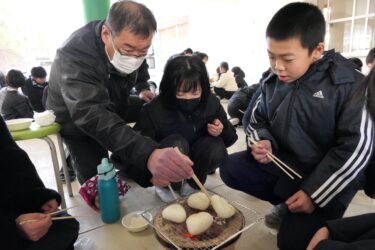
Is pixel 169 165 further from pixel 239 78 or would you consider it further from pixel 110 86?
A: pixel 239 78

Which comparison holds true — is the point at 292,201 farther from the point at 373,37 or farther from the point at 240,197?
the point at 373,37

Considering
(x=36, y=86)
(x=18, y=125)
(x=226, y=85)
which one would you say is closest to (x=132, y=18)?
(x=18, y=125)

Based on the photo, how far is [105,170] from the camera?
52.9 inches

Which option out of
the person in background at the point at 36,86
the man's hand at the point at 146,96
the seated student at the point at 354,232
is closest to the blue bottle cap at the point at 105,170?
the man's hand at the point at 146,96

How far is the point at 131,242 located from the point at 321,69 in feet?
3.87

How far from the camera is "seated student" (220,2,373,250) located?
106 cm

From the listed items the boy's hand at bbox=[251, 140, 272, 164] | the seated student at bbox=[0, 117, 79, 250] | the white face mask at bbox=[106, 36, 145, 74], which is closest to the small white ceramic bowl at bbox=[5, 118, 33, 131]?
the seated student at bbox=[0, 117, 79, 250]

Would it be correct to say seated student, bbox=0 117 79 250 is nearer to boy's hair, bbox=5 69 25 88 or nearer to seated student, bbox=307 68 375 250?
seated student, bbox=307 68 375 250

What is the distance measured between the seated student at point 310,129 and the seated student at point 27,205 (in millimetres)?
882

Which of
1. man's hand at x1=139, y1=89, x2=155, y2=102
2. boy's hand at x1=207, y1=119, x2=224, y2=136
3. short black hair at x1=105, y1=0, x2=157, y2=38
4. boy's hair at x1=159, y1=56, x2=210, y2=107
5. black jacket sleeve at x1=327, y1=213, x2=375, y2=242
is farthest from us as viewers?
man's hand at x1=139, y1=89, x2=155, y2=102

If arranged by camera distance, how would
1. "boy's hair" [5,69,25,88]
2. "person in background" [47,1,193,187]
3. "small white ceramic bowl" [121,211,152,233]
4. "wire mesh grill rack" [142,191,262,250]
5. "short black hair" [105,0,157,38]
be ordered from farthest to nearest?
"boy's hair" [5,69,25,88]
"small white ceramic bowl" [121,211,152,233]
"short black hair" [105,0,157,38]
"person in background" [47,1,193,187]
"wire mesh grill rack" [142,191,262,250]

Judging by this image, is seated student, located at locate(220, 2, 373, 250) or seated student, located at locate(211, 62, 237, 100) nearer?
seated student, located at locate(220, 2, 373, 250)

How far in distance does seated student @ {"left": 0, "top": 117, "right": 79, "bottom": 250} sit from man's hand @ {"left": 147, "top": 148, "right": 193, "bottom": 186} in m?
0.42

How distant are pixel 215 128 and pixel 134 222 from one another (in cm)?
69
